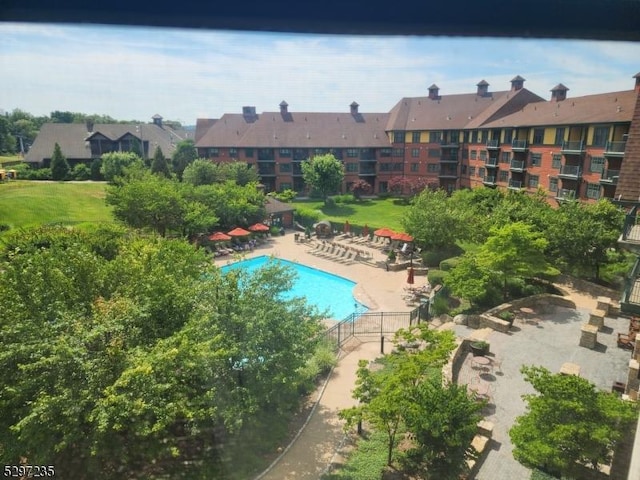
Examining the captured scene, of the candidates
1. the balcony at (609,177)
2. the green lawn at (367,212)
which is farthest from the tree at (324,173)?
the balcony at (609,177)

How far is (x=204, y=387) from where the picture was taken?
7.01m

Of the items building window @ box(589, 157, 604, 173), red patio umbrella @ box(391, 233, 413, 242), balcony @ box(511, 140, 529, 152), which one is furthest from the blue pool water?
balcony @ box(511, 140, 529, 152)

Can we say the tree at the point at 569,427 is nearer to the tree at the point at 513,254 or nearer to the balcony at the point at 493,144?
the tree at the point at 513,254

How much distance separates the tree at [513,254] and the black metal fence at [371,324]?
9.89 ft

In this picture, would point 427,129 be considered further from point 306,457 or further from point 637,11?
point 637,11

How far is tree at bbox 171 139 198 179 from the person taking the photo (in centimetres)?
2697

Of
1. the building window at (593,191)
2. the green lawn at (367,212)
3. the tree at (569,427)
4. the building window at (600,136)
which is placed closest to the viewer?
the tree at (569,427)

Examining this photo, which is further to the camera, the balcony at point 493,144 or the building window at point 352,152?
the building window at point 352,152

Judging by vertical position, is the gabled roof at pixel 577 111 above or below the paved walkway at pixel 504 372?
above

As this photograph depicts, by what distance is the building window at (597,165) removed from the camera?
2194cm

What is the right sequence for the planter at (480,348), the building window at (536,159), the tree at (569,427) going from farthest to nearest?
the building window at (536,159) → the planter at (480,348) → the tree at (569,427)

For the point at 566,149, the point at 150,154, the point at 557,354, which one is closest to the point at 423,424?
the point at 557,354

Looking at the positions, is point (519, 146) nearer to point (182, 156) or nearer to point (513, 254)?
point (513, 254)

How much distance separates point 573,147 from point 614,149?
2723 millimetres
